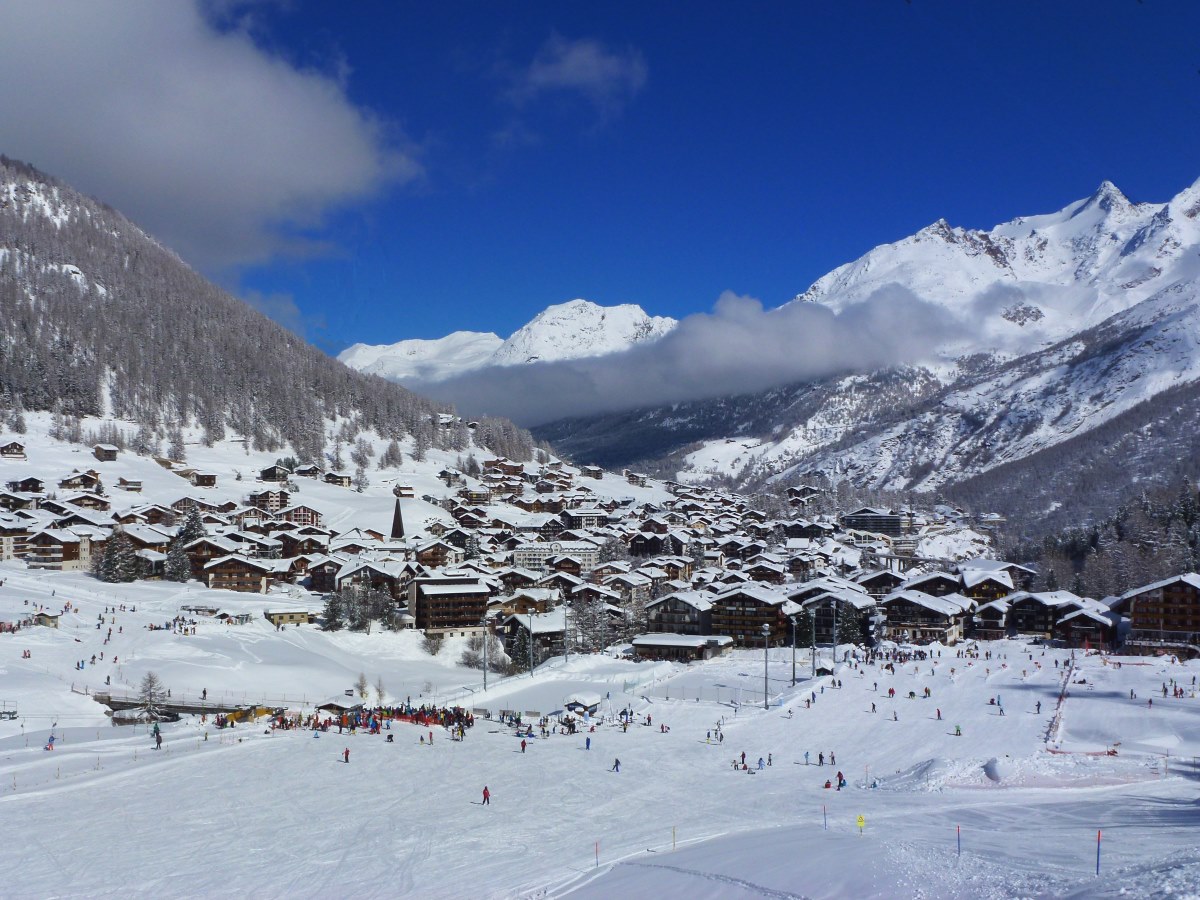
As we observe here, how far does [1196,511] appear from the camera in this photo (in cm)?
8644

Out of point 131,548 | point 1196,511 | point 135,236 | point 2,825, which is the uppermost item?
point 135,236

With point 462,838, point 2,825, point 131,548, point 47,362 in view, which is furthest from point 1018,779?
point 47,362

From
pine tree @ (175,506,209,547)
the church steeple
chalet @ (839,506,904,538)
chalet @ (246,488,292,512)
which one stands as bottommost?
pine tree @ (175,506,209,547)

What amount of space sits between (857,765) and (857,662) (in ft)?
62.5

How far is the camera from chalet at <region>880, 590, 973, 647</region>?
6059 centimetres

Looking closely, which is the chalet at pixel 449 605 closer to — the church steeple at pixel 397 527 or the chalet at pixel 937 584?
the church steeple at pixel 397 527

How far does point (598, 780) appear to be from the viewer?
2611cm

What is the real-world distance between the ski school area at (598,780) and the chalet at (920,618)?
1444cm

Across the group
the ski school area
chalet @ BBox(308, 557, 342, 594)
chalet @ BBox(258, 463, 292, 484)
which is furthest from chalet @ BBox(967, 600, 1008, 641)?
chalet @ BBox(258, 463, 292, 484)

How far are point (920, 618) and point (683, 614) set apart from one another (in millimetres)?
15025

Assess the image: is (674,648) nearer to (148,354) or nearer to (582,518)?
(582,518)

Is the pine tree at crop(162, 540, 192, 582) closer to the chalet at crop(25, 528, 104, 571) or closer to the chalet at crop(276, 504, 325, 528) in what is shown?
the chalet at crop(25, 528, 104, 571)

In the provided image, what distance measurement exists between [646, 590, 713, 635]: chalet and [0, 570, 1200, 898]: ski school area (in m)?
13.7

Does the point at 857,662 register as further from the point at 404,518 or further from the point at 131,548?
the point at 404,518
